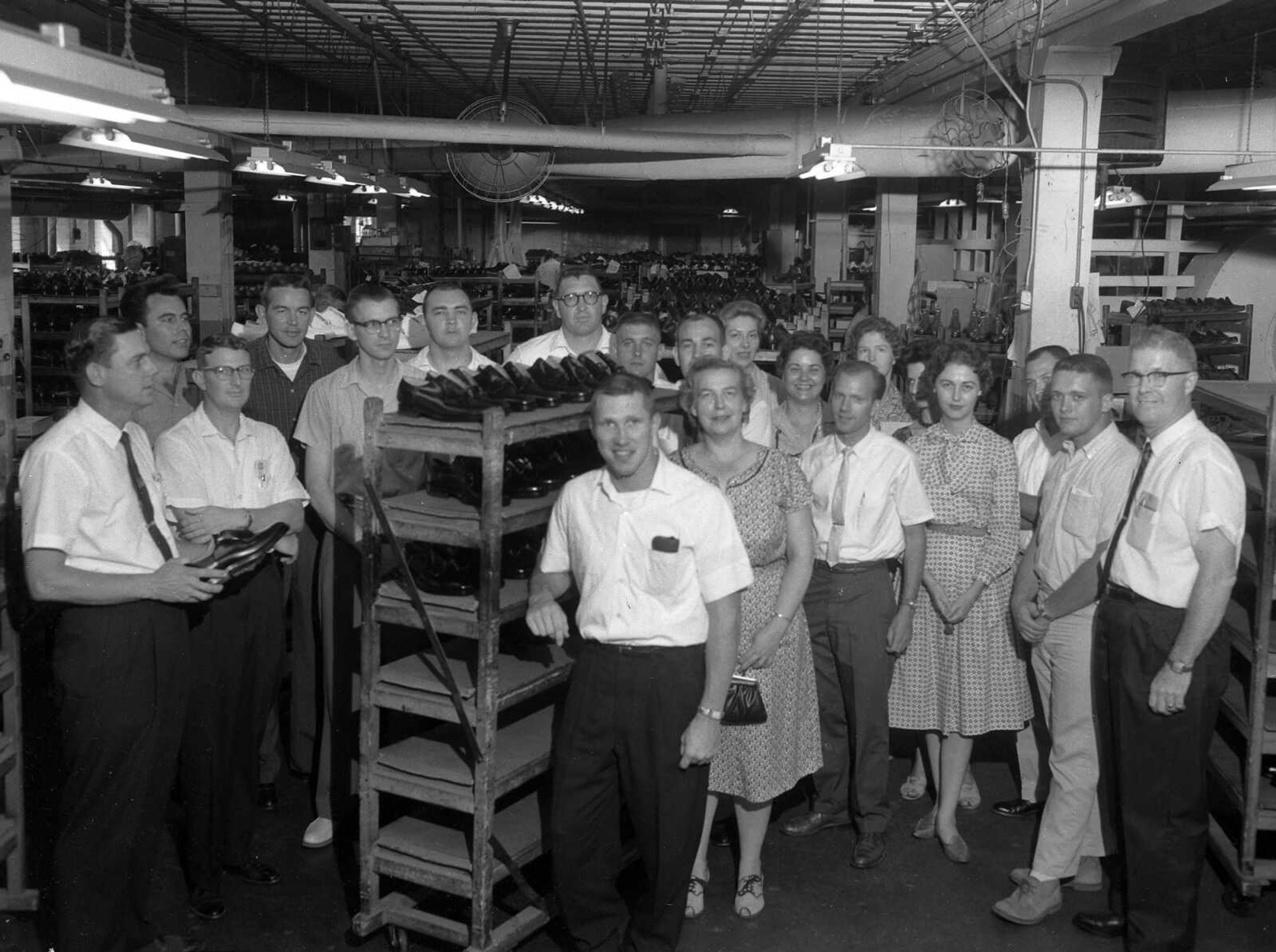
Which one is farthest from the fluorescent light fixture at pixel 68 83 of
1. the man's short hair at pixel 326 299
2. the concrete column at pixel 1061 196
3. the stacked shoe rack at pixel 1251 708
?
the concrete column at pixel 1061 196

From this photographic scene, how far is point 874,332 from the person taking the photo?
5.46 m

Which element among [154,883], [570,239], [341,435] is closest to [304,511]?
[341,435]

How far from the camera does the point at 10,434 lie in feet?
13.6

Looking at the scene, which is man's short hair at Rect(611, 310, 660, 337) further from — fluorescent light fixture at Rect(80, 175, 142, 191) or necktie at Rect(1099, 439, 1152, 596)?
fluorescent light fixture at Rect(80, 175, 142, 191)

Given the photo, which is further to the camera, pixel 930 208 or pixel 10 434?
pixel 930 208

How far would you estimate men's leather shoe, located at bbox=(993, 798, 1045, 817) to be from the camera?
4941mm

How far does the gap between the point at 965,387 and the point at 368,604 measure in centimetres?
236

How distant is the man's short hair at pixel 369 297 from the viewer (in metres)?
4.60

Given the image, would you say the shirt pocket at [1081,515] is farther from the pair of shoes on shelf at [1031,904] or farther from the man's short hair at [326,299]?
the man's short hair at [326,299]

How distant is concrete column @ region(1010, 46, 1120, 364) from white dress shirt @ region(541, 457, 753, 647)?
5.34 m

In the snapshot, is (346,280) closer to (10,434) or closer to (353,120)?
(353,120)

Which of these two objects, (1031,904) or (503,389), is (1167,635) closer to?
(1031,904)

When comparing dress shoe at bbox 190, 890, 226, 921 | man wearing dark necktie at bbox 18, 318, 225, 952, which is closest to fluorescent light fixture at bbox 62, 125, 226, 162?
man wearing dark necktie at bbox 18, 318, 225, 952

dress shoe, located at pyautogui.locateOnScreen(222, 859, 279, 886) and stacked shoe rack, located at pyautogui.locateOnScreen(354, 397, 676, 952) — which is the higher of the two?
stacked shoe rack, located at pyautogui.locateOnScreen(354, 397, 676, 952)
